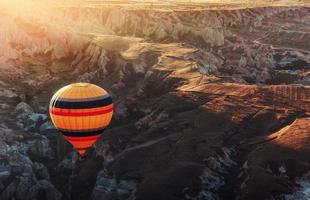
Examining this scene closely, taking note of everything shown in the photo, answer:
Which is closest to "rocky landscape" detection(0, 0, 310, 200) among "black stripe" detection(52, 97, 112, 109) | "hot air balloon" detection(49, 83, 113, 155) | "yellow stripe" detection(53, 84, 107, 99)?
"hot air balloon" detection(49, 83, 113, 155)

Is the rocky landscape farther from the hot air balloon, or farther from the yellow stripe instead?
the yellow stripe

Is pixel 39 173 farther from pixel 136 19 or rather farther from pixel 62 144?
pixel 136 19

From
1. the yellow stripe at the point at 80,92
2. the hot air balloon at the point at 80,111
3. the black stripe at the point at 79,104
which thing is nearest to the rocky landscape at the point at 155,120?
the hot air balloon at the point at 80,111

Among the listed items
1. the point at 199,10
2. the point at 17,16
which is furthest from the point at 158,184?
the point at 199,10

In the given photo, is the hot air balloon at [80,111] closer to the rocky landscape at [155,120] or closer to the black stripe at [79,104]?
the black stripe at [79,104]

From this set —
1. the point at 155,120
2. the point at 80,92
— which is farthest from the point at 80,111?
the point at 155,120
